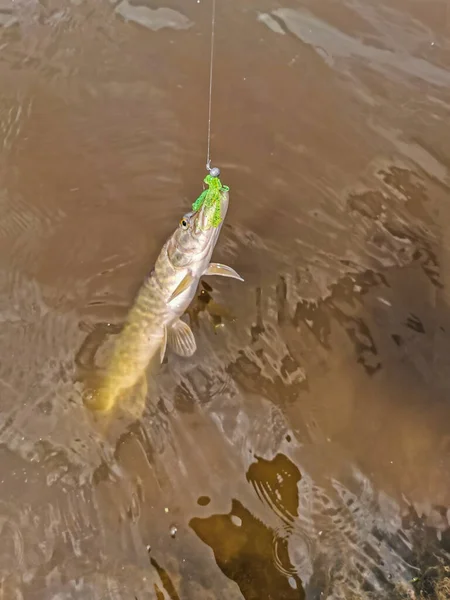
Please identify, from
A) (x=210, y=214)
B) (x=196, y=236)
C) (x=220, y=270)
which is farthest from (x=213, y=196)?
(x=220, y=270)

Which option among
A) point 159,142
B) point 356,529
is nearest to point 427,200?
point 159,142

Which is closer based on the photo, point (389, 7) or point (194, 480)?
point (194, 480)

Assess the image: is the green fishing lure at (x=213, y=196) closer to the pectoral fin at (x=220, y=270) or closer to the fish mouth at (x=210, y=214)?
the fish mouth at (x=210, y=214)

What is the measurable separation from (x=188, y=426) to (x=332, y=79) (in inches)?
135

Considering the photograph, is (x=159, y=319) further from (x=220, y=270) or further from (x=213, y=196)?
(x=213, y=196)

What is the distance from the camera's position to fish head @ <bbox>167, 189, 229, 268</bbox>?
365 centimetres

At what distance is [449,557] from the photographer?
371 cm

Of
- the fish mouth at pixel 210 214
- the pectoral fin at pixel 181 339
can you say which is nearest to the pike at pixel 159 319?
the pectoral fin at pixel 181 339

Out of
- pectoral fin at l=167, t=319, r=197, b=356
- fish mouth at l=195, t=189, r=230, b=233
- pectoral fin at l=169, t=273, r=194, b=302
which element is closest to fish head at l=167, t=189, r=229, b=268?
fish mouth at l=195, t=189, r=230, b=233

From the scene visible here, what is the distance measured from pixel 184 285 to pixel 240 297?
543mm

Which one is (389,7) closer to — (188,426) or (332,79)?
(332,79)

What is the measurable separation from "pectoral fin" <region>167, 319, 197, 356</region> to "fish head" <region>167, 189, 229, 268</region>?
0.51 meters

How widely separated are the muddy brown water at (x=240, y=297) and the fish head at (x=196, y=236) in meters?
0.52

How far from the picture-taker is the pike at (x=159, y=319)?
4.00 meters
